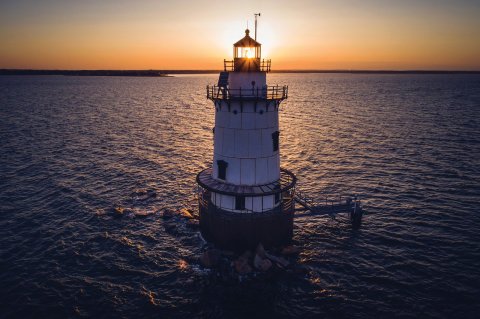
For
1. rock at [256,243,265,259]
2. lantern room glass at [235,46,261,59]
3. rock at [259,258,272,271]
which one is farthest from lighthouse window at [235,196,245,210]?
lantern room glass at [235,46,261,59]

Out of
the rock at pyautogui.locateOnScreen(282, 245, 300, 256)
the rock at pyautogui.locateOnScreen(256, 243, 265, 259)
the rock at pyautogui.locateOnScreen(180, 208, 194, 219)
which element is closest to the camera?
the rock at pyautogui.locateOnScreen(256, 243, 265, 259)

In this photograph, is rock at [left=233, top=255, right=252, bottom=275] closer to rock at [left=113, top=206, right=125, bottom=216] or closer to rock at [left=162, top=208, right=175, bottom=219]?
rock at [left=162, top=208, right=175, bottom=219]

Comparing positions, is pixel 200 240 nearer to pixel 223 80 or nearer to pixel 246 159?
pixel 246 159

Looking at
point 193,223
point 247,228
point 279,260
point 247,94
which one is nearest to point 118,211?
point 193,223

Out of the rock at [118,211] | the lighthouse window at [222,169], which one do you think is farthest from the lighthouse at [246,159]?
the rock at [118,211]

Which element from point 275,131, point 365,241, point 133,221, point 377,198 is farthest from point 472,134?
point 133,221

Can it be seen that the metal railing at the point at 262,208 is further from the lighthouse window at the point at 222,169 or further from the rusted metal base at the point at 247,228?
the lighthouse window at the point at 222,169
